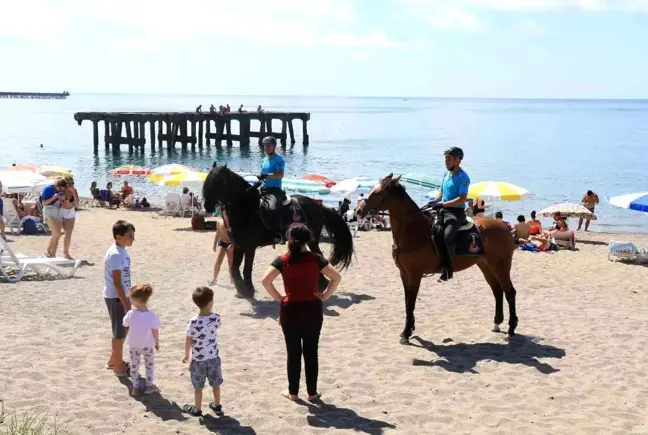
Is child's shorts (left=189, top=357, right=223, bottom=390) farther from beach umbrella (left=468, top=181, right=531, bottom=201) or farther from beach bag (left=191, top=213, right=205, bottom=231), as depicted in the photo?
beach umbrella (left=468, top=181, right=531, bottom=201)

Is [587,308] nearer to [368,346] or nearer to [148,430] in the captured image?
[368,346]

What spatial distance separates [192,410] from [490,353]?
3.81 metres

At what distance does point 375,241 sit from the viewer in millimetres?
18531

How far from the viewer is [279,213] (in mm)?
10711

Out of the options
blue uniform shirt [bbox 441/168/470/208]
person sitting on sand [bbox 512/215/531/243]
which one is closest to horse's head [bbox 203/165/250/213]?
blue uniform shirt [bbox 441/168/470/208]

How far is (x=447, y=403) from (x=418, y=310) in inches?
150

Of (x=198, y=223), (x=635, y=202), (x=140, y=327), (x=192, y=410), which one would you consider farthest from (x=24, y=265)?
(x=635, y=202)

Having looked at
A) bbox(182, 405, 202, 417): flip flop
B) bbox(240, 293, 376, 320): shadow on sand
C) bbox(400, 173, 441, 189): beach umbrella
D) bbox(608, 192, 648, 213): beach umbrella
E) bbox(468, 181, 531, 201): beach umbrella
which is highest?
bbox(608, 192, 648, 213): beach umbrella

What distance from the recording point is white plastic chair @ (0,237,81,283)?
1173 centimetres

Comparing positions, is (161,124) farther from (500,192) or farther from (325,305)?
(325,305)

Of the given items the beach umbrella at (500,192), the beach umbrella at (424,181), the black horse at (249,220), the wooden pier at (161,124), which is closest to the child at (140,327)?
the black horse at (249,220)

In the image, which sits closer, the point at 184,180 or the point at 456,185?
the point at 456,185

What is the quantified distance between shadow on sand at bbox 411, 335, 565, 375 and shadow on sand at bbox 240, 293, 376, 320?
6.14 feet

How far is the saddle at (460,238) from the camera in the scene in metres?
8.77
